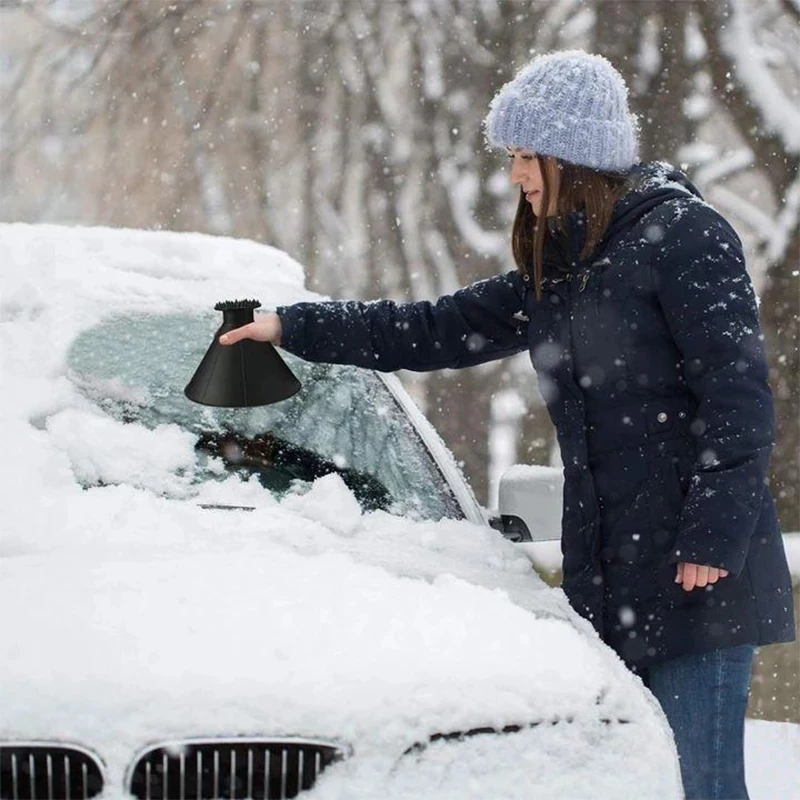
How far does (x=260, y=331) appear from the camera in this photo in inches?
120

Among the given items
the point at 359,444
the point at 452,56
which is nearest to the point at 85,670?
the point at 359,444

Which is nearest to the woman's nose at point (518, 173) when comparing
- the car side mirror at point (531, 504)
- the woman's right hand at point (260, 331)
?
the woman's right hand at point (260, 331)

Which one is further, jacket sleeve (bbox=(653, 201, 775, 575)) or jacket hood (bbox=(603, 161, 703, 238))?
jacket hood (bbox=(603, 161, 703, 238))

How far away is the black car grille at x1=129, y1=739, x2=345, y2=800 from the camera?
190 centimetres

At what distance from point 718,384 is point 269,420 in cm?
120

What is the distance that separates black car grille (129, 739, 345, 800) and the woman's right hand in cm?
126

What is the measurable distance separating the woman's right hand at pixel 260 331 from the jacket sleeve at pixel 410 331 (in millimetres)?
18

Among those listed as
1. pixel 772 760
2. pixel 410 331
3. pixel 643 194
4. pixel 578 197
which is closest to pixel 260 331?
pixel 410 331

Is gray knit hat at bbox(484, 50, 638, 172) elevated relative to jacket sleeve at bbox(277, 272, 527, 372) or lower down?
elevated

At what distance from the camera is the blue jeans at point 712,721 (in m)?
2.55

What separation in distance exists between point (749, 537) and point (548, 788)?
73 centimetres

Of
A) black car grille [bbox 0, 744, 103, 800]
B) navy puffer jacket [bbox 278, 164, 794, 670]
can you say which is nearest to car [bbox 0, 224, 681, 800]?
black car grille [bbox 0, 744, 103, 800]

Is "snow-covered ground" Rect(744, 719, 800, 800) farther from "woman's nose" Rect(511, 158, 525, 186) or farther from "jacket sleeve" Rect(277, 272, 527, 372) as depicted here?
"woman's nose" Rect(511, 158, 525, 186)

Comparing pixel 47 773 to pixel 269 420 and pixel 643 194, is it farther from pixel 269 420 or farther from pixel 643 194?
pixel 643 194
